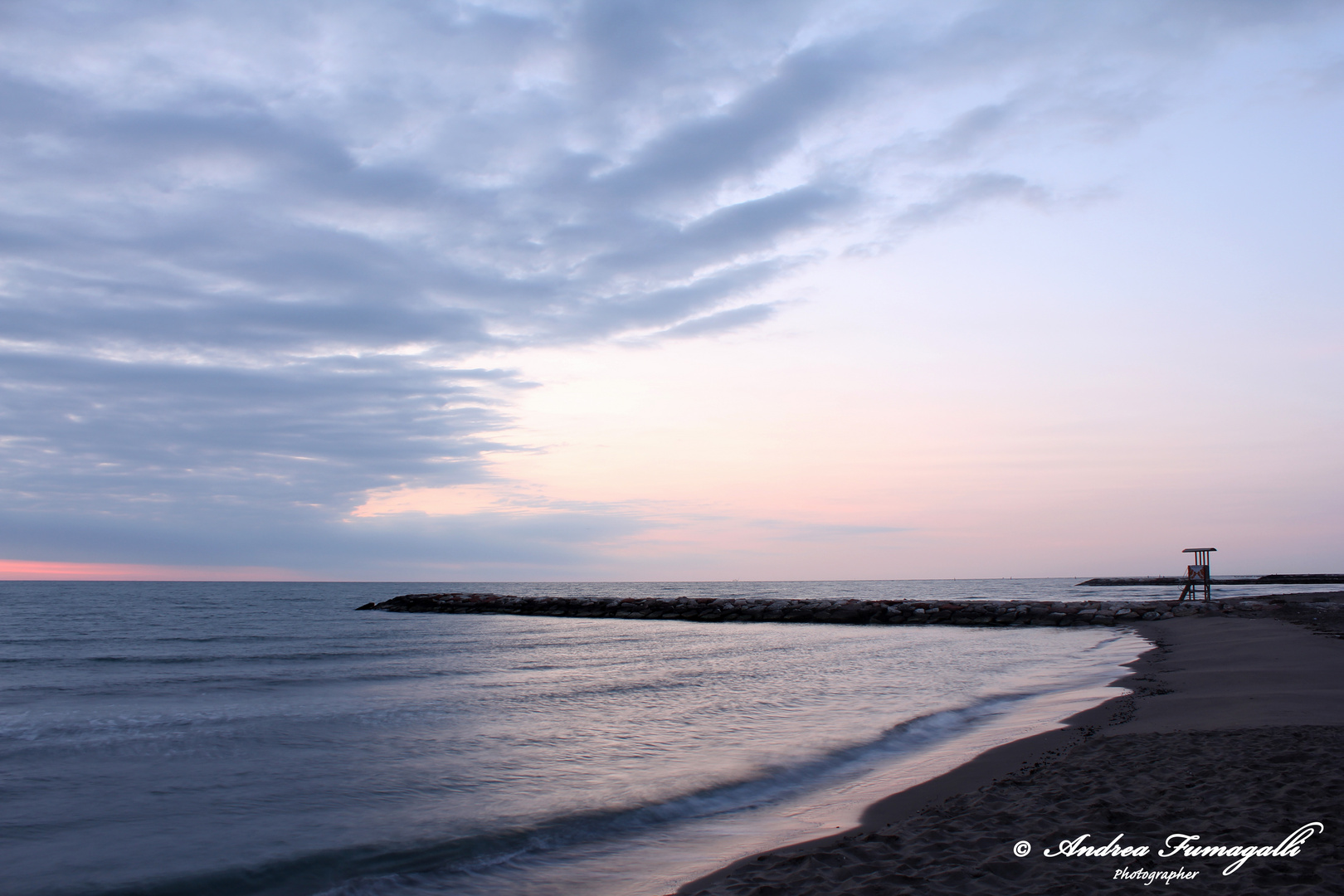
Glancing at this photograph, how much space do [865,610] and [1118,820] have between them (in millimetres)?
39126

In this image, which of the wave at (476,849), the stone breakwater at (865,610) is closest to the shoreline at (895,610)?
the stone breakwater at (865,610)

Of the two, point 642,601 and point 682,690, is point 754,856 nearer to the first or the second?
point 682,690

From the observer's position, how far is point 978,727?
10.9m

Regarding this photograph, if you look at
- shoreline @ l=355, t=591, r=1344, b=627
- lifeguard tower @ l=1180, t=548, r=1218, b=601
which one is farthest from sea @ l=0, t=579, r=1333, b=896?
lifeguard tower @ l=1180, t=548, r=1218, b=601

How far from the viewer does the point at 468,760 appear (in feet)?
31.6

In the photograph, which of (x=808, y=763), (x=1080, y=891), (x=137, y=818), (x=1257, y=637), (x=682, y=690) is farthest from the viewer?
(x=1257, y=637)

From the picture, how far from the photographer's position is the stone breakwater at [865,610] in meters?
35.3

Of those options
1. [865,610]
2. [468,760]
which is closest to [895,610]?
[865,610]

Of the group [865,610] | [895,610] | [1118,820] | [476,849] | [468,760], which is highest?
[1118,820]

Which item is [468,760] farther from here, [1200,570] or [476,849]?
[1200,570]

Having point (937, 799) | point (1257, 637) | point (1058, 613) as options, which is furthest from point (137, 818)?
point (1058, 613)

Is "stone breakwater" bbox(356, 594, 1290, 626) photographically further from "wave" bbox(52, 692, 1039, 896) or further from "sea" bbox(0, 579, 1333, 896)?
"wave" bbox(52, 692, 1039, 896)

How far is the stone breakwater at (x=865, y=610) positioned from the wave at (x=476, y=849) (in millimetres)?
31989

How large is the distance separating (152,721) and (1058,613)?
123 feet
